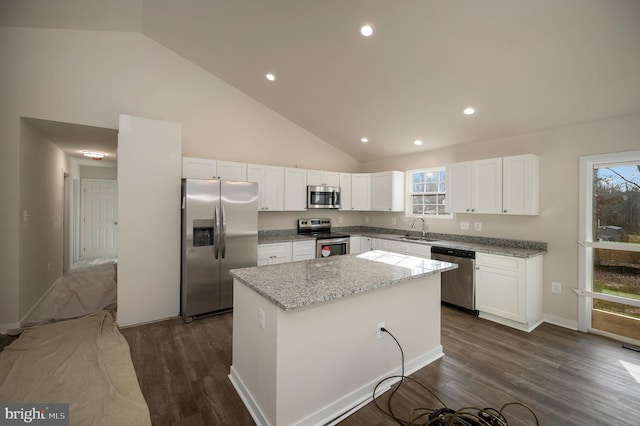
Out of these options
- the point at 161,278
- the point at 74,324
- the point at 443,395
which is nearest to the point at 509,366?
the point at 443,395

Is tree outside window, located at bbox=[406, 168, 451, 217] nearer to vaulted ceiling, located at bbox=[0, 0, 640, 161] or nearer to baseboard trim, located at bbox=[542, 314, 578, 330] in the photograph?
vaulted ceiling, located at bbox=[0, 0, 640, 161]

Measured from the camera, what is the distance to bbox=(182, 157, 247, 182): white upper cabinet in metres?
3.85

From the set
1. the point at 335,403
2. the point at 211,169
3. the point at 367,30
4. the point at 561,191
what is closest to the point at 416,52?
the point at 367,30

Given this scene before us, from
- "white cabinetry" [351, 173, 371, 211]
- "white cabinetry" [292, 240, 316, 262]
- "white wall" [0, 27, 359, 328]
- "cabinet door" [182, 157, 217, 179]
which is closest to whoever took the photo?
"white wall" [0, 27, 359, 328]

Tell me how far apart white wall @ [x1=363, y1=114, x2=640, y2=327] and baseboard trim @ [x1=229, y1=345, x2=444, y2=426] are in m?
2.47

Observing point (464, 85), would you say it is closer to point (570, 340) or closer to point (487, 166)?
point (487, 166)

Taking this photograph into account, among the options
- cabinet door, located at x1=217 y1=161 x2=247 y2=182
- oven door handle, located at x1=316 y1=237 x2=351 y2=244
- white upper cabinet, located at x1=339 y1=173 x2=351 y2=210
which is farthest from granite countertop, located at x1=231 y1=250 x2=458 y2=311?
white upper cabinet, located at x1=339 y1=173 x2=351 y2=210

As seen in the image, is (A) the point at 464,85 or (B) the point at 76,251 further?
(B) the point at 76,251

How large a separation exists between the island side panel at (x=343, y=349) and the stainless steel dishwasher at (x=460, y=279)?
1.53 m

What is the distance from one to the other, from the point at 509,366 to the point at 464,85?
2875 millimetres

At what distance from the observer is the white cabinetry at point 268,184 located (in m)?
4.51

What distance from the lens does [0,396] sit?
204cm

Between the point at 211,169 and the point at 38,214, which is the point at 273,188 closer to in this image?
the point at 211,169

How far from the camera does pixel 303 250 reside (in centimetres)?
470
